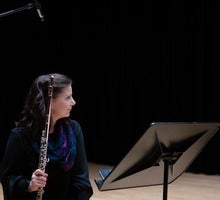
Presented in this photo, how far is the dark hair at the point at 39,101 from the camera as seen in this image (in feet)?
7.39

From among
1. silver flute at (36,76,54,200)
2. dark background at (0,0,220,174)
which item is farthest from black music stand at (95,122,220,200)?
dark background at (0,0,220,174)

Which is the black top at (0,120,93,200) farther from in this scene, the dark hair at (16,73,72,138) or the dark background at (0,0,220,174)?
the dark background at (0,0,220,174)

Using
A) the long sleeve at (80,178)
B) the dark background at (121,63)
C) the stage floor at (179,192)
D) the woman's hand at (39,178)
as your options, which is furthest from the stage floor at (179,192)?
the woman's hand at (39,178)

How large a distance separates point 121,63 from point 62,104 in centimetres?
476

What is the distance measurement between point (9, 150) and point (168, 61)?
4.58 metres

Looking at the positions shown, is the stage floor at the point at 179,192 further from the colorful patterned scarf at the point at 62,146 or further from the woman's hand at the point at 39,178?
the woman's hand at the point at 39,178

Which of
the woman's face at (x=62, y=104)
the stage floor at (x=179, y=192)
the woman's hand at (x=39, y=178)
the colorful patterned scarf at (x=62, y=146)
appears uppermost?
the woman's face at (x=62, y=104)

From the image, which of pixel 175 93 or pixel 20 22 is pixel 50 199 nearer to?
pixel 175 93

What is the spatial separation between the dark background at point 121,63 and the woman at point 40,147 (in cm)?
384

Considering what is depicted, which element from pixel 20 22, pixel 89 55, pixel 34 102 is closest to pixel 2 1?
pixel 20 22

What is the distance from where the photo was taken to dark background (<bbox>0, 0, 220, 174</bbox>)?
250 inches

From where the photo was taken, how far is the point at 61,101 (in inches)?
90.1

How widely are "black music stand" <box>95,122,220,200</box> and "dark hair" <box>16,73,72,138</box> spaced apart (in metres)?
0.44

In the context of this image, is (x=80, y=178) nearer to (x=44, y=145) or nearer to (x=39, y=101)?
(x=44, y=145)
